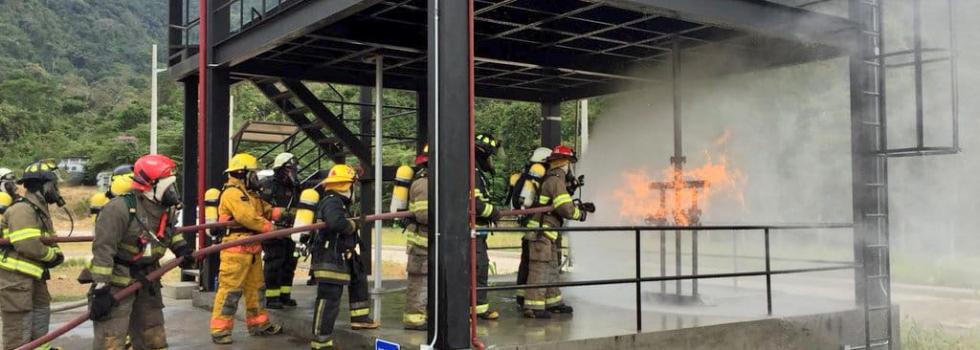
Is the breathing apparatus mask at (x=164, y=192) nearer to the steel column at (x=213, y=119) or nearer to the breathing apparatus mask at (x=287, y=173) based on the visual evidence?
the breathing apparatus mask at (x=287, y=173)

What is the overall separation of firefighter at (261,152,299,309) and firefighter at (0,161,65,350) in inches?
83.0

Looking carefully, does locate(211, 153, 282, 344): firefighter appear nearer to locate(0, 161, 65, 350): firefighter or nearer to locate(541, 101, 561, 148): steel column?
locate(0, 161, 65, 350): firefighter

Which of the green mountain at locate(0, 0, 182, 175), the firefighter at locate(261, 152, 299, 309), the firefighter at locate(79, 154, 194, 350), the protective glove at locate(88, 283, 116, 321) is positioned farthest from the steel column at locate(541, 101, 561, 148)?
the green mountain at locate(0, 0, 182, 175)

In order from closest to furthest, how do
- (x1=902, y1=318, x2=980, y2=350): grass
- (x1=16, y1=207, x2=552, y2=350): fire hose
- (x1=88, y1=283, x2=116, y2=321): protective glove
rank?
(x1=88, y1=283, x2=116, y2=321): protective glove < (x1=16, y1=207, x2=552, y2=350): fire hose < (x1=902, y1=318, x2=980, y2=350): grass

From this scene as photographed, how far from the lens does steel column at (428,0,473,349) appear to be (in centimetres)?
586

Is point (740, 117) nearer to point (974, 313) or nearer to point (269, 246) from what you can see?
point (269, 246)

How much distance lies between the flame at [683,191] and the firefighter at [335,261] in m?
4.16

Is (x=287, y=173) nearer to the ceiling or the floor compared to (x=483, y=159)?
→ nearer to the floor

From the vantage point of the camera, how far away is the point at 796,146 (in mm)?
10383

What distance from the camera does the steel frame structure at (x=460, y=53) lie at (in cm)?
592

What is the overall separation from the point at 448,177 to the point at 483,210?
1.40m

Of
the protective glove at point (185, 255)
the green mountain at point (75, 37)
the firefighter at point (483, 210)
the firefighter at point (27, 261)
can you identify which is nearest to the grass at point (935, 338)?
the firefighter at point (483, 210)

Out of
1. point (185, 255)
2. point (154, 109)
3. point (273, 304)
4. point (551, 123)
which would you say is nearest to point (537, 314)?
point (273, 304)

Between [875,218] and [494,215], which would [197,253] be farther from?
[875,218]
